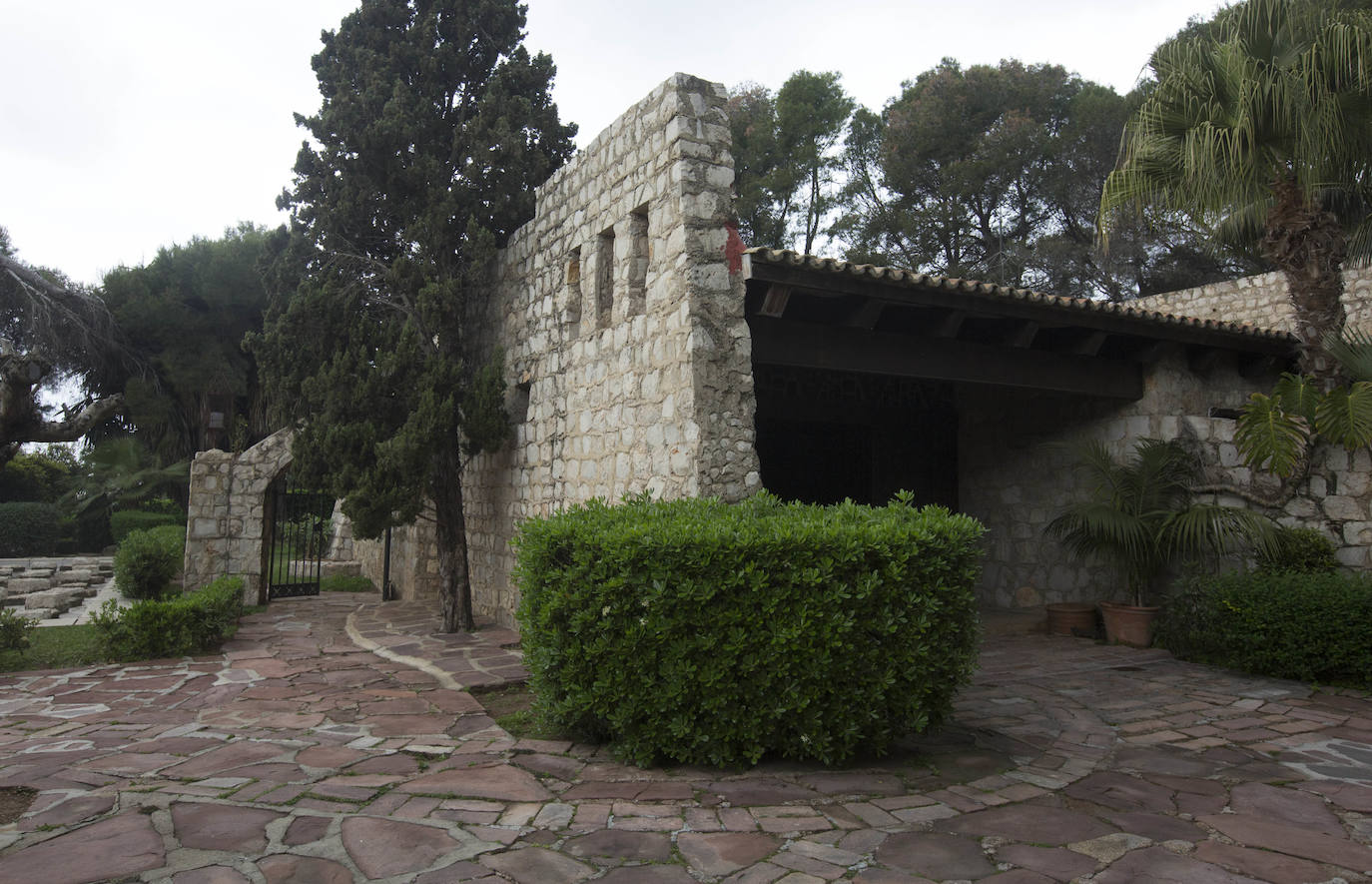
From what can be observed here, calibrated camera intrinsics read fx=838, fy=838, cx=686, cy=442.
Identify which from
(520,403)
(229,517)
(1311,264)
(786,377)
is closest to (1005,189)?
(786,377)

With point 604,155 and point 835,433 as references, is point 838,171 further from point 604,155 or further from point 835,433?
point 604,155

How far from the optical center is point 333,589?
14.0 m

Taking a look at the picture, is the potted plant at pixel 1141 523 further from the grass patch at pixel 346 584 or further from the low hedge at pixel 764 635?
the grass patch at pixel 346 584

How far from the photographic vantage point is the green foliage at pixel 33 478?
19.4 metres

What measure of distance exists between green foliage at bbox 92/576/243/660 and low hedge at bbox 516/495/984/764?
17.2ft

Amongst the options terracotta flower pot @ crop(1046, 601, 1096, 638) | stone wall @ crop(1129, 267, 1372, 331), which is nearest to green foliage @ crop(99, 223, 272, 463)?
terracotta flower pot @ crop(1046, 601, 1096, 638)

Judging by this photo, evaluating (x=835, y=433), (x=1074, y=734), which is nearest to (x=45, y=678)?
(x=1074, y=734)

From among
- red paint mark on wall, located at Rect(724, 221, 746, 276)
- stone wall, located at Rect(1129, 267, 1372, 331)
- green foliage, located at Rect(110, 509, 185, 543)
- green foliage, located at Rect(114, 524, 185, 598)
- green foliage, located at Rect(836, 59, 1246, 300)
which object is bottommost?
green foliage, located at Rect(114, 524, 185, 598)

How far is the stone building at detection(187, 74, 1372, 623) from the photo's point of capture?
6.18 metres

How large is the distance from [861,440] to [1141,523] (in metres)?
4.13

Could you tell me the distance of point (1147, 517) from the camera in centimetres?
788

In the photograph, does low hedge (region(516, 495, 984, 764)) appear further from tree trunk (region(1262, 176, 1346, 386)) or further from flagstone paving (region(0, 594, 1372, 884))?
tree trunk (region(1262, 176, 1346, 386))

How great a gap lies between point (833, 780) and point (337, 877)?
220cm

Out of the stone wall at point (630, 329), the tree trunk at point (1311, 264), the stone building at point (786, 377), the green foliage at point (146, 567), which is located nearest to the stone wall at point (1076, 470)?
the stone building at point (786, 377)
